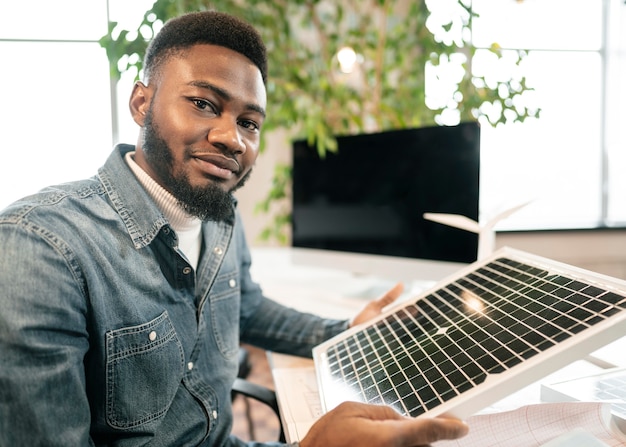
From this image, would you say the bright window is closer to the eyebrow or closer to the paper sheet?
the eyebrow

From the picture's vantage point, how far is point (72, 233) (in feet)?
2.26

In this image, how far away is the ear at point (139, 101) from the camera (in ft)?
2.93

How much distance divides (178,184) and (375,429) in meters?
0.53

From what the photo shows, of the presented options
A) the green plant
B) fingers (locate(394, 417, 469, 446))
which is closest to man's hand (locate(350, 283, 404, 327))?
fingers (locate(394, 417, 469, 446))

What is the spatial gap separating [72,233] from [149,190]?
8.1 inches

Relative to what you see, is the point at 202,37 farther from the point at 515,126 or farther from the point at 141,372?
the point at 515,126

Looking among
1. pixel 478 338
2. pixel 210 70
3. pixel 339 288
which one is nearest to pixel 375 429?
pixel 478 338

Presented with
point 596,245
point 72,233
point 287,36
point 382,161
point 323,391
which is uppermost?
point 287,36

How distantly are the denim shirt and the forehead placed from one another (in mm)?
180

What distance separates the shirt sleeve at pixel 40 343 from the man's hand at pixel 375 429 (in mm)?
295

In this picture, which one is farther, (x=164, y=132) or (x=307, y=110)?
(x=307, y=110)

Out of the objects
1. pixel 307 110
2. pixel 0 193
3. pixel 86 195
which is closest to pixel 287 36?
pixel 307 110

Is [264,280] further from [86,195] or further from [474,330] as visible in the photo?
[474,330]

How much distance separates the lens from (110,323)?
707mm
